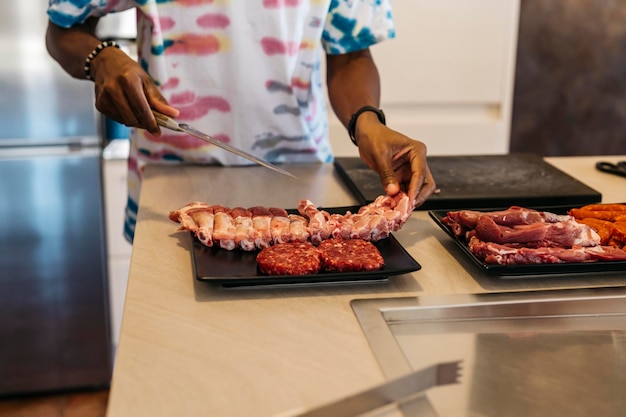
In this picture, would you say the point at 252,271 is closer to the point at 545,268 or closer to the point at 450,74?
the point at 545,268

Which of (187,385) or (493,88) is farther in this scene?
(493,88)

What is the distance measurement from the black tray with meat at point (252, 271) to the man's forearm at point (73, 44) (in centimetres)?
55

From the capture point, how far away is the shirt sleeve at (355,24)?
1.55 m

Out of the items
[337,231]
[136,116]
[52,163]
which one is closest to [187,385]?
[337,231]

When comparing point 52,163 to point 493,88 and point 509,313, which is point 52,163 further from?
point 509,313

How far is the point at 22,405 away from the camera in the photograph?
2.40 m

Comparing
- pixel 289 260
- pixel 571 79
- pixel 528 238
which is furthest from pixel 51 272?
pixel 571 79

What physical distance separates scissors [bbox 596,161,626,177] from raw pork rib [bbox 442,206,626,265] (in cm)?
55

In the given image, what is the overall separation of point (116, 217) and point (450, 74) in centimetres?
124

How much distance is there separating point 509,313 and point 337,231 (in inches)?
10.7

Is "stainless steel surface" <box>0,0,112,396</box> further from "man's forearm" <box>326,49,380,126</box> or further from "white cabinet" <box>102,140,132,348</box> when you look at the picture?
"man's forearm" <box>326,49,380,126</box>

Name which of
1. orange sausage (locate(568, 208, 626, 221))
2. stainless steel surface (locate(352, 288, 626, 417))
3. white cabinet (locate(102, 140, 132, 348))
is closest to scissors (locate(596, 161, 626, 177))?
orange sausage (locate(568, 208, 626, 221))

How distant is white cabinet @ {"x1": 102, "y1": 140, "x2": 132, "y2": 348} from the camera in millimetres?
2371

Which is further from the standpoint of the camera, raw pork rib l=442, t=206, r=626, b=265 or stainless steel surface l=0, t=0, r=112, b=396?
stainless steel surface l=0, t=0, r=112, b=396
